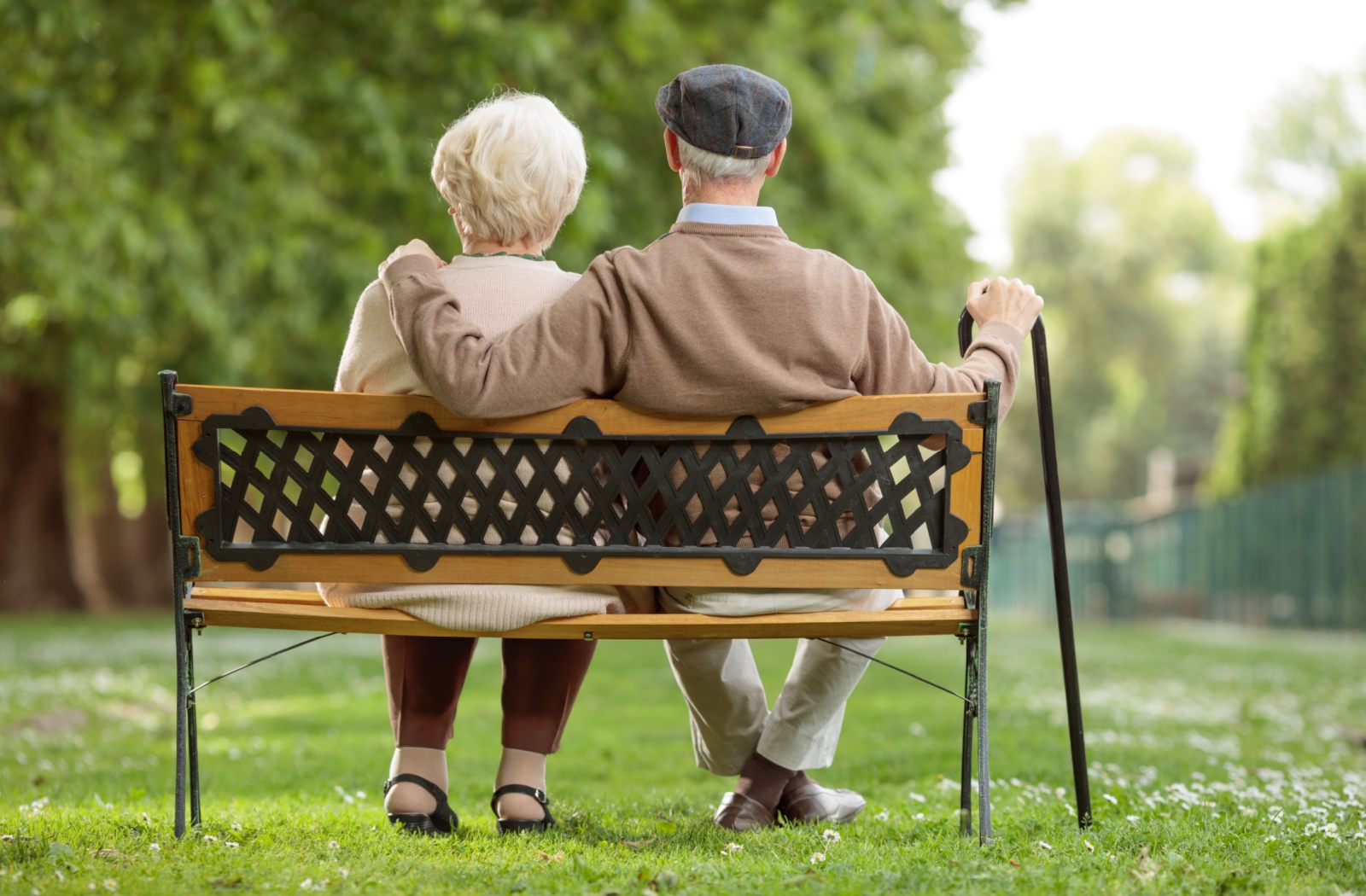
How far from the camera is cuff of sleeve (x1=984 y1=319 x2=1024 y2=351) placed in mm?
3793

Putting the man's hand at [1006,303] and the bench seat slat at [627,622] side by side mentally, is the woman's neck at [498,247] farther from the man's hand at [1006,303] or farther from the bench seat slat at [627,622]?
the man's hand at [1006,303]

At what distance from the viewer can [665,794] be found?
16.5ft

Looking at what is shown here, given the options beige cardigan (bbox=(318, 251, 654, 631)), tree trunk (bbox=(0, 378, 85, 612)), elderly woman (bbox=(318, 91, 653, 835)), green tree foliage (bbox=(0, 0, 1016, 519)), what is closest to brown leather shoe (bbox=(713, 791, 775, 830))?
elderly woman (bbox=(318, 91, 653, 835))

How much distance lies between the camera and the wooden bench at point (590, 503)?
11.2 ft

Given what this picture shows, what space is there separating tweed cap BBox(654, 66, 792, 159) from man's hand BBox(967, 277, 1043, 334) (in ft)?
2.21

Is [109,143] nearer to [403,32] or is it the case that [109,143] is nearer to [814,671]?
[403,32]

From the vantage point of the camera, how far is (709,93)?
3637mm

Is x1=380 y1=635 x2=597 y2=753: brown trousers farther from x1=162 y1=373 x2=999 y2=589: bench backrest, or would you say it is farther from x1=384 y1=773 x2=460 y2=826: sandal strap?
x1=162 y1=373 x2=999 y2=589: bench backrest

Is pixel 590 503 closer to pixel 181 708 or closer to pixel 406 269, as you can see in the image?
pixel 406 269

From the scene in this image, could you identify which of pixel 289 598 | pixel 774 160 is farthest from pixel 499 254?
pixel 289 598

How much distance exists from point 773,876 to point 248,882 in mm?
1083

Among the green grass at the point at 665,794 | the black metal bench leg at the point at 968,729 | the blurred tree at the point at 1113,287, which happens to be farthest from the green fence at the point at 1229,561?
the blurred tree at the point at 1113,287

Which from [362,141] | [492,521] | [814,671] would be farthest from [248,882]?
[362,141]

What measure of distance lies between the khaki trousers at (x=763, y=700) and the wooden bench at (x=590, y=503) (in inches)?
20.2
